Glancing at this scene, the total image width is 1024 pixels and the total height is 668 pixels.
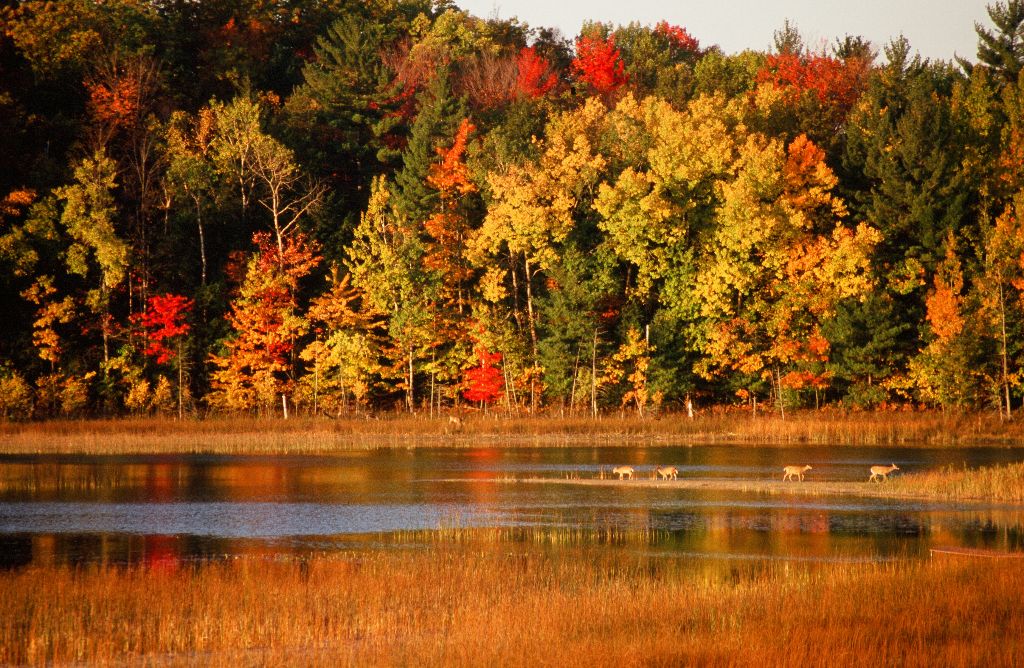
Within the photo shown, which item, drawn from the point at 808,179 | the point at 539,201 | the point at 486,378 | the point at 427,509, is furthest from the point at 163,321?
the point at 427,509

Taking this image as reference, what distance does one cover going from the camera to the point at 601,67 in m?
108

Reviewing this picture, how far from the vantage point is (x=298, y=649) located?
19375 millimetres

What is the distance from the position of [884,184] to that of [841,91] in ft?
78.9

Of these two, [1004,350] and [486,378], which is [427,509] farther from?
[1004,350]

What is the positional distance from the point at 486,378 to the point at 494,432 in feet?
26.0

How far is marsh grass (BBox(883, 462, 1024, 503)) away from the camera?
37.2 m

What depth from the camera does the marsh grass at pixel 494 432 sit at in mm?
58688

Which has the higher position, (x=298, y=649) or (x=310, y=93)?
(x=310, y=93)

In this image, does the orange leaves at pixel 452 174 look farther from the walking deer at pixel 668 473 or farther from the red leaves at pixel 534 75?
the walking deer at pixel 668 473

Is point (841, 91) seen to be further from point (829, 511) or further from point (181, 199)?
point (829, 511)

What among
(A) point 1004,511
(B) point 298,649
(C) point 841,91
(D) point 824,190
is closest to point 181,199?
(D) point 824,190

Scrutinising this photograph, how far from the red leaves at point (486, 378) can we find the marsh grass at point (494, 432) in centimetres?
557

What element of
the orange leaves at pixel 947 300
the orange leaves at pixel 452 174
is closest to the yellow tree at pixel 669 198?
the orange leaves at pixel 452 174

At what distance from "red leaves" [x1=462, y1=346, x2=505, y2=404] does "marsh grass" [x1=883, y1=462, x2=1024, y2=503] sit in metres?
36.3
